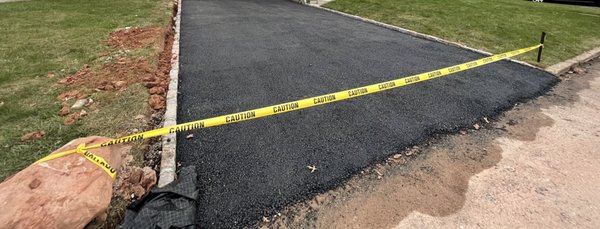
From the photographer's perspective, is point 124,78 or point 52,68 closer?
point 124,78

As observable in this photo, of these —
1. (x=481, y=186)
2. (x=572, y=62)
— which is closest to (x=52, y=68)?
(x=481, y=186)

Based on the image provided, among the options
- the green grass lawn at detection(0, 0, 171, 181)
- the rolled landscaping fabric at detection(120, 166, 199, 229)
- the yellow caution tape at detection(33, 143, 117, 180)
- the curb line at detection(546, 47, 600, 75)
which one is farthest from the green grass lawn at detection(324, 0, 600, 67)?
the yellow caution tape at detection(33, 143, 117, 180)

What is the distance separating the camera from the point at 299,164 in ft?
12.8

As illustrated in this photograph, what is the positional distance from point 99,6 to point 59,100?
10.5m

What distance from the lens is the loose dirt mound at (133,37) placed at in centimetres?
820

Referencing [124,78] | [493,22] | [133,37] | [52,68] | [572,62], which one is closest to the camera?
[124,78]

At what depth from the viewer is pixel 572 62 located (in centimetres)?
795

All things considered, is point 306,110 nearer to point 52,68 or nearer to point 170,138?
point 170,138

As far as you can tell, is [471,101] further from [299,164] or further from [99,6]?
[99,6]

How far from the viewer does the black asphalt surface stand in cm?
361

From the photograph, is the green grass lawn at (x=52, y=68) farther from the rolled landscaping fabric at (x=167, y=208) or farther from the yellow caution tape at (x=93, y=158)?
the rolled landscaping fabric at (x=167, y=208)

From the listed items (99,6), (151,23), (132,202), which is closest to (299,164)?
(132,202)

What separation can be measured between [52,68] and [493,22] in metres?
14.1

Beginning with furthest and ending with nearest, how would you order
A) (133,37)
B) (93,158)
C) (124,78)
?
(133,37)
(124,78)
(93,158)
